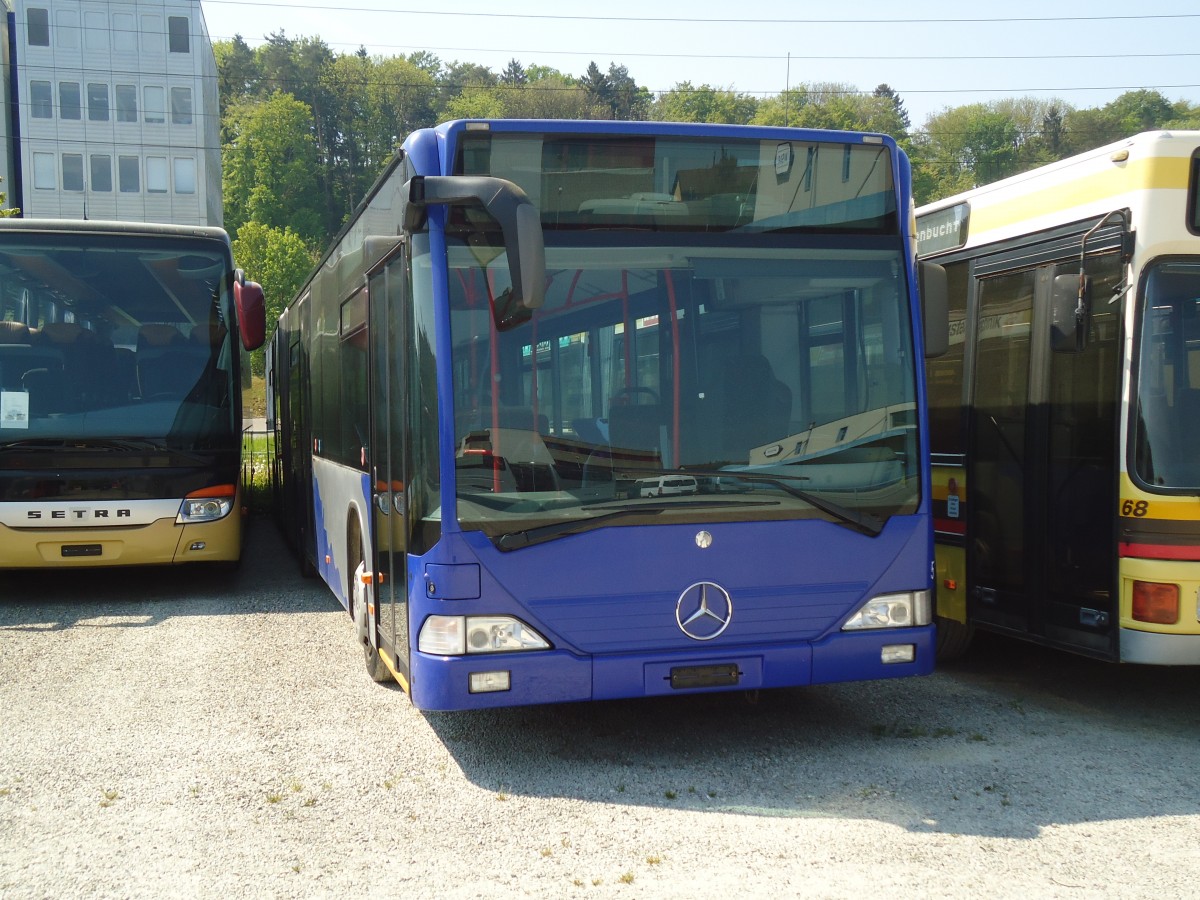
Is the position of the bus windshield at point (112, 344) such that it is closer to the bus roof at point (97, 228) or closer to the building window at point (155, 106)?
the bus roof at point (97, 228)

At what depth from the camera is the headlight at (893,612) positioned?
5.93m

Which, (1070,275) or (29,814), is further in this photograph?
(1070,275)

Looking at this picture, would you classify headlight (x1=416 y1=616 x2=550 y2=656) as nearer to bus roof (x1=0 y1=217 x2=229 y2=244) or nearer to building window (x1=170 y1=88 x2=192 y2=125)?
bus roof (x1=0 y1=217 x2=229 y2=244)

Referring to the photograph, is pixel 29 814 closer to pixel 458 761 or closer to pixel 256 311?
pixel 458 761

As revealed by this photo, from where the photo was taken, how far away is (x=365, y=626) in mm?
7379

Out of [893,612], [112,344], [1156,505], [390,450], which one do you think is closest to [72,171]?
[112,344]

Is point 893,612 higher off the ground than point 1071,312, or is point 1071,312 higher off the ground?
point 1071,312

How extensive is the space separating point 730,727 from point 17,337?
701 cm

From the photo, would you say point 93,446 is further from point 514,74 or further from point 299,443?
point 514,74

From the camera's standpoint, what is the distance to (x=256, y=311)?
10867 mm

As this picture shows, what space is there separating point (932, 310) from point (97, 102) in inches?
2652

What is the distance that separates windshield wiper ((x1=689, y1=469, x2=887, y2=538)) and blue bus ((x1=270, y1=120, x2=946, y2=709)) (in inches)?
0.4

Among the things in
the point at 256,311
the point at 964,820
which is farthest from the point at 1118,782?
the point at 256,311

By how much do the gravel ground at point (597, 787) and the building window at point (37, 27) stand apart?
6387 cm
